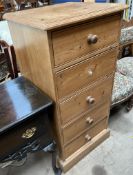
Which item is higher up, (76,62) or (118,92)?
(76,62)

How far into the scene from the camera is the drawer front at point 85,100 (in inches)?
38.5

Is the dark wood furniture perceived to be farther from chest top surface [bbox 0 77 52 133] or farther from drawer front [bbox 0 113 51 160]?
drawer front [bbox 0 113 51 160]

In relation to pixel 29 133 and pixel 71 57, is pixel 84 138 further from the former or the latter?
pixel 71 57

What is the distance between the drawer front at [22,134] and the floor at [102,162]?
0.51 metres

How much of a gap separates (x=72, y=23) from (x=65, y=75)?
0.81 feet

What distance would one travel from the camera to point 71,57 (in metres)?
0.82

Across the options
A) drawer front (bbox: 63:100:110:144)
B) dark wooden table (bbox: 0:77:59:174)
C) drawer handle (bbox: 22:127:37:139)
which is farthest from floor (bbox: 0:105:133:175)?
drawer handle (bbox: 22:127:37:139)

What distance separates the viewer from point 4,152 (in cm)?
86

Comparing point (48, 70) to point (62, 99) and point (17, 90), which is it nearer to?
point (62, 99)

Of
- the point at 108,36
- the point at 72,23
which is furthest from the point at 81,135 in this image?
the point at 72,23

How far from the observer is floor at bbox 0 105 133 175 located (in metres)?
1.28

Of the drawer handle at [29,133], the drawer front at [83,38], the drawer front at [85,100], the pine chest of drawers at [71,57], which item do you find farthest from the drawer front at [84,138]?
the drawer front at [83,38]

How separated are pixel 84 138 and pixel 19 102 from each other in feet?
2.03

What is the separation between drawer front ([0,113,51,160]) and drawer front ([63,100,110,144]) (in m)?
0.19
